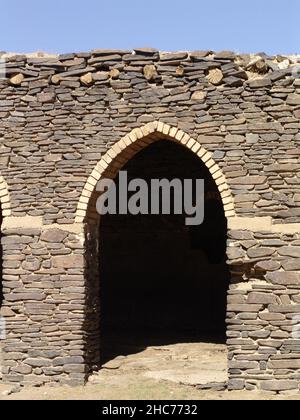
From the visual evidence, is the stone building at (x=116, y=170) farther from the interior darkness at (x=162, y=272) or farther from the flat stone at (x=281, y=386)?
the interior darkness at (x=162, y=272)

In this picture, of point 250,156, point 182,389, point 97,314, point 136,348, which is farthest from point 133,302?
point 250,156

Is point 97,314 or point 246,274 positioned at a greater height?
point 246,274

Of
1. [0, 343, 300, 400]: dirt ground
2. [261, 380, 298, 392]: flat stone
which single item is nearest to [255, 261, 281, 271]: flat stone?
[261, 380, 298, 392]: flat stone

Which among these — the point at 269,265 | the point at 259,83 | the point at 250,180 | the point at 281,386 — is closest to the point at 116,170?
the point at 250,180

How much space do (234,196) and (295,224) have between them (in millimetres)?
824

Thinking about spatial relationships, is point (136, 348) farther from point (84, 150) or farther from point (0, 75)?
point (0, 75)

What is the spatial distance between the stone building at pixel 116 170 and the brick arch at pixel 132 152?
0.05 ft

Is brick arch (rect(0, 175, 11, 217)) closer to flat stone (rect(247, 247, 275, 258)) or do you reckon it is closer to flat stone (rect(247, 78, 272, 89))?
flat stone (rect(247, 247, 275, 258))

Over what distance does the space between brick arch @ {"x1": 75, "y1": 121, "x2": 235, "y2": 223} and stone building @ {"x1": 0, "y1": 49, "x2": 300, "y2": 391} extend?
0.05 feet

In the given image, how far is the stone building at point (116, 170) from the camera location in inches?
305

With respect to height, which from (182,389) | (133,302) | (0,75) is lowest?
(182,389)

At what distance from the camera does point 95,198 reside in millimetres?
8477

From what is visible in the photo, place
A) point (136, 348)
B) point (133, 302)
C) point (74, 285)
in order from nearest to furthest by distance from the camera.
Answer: point (74, 285)
point (136, 348)
point (133, 302)

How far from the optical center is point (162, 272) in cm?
1234
